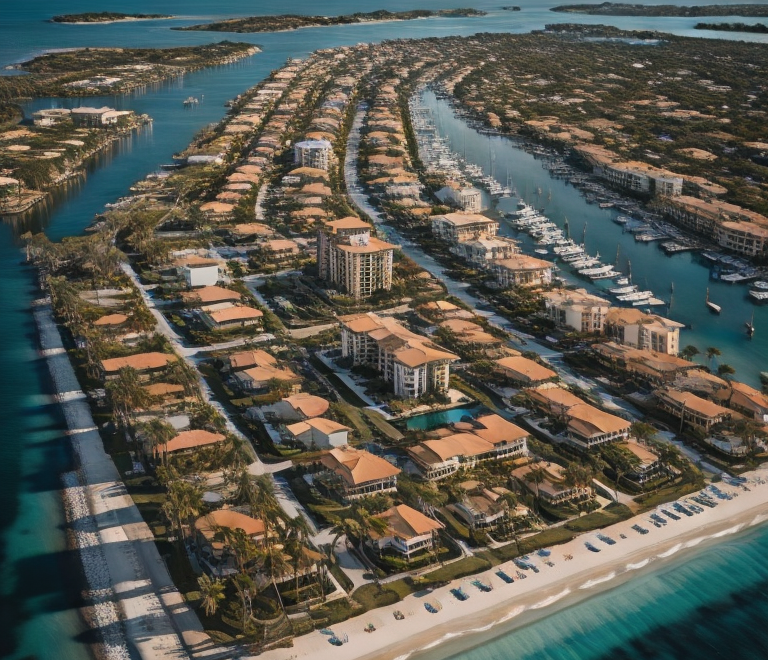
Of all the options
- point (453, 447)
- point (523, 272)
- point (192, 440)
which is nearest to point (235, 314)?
point (192, 440)

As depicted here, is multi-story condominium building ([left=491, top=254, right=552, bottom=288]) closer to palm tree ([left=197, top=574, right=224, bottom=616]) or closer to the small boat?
the small boat

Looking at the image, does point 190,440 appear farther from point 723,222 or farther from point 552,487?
point 723,222

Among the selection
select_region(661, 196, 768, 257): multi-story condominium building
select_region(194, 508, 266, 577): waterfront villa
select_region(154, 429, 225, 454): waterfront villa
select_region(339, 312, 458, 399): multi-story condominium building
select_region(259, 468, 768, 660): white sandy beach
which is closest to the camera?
select_region(259, 468, 768, 660): white sandy beach

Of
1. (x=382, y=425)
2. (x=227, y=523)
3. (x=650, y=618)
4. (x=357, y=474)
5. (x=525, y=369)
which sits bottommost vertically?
(x=650, y=618)

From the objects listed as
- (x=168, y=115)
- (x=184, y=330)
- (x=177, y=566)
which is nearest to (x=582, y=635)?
(x=177, y=566)

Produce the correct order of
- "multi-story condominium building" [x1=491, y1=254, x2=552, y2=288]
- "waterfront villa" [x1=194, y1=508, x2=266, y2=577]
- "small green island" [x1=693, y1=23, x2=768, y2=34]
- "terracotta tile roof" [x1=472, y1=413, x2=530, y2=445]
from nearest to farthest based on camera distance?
1. "waterfront villa" [x1=194, y1=508, x2=266, y2=577]
2. "terracotta tile roof" [x1=472, y1=413, x2=530, y2=445]
3. "multi-story condominium building" [x1=491, y1=254, x2=552, y2=288]
4. "small green island" [x1=693, y1=23, x2=768, y2=34]

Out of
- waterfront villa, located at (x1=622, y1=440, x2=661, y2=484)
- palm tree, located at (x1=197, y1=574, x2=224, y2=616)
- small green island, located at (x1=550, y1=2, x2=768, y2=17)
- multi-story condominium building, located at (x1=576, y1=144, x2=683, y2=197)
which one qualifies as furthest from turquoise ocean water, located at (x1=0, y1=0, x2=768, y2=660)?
small green island, located at (x1=550, y1=2, x2=768, y2=17)

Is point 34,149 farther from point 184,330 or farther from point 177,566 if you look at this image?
point 177,566
